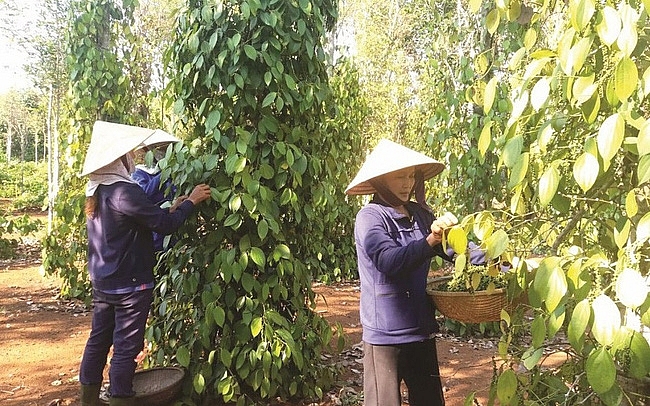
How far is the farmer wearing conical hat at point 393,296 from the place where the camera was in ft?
7.07

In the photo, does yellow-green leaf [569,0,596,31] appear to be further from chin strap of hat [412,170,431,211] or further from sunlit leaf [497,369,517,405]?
chin strap of hat [412,170,431,211]

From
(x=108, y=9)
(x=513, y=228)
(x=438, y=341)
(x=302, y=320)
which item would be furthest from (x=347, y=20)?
(x=513, y=228)

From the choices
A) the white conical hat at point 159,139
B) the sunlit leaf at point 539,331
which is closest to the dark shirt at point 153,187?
the white conical hat at point 159,139

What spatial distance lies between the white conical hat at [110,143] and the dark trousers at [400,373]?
5.20ft

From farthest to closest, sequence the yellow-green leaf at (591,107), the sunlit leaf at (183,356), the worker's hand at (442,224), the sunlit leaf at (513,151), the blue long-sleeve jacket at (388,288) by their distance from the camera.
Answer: the sunlit leaf at (183,356), the blue long-sleeve jacket at (388,288), the worker's hand at (442,224), the sunlit leaf at (513,151), the yellow-green leaf at (591,107)

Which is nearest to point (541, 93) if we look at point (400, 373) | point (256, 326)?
point (400, 373)

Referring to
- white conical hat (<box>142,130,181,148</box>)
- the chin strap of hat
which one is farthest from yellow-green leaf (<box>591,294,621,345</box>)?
white conical hat (<box>142,130,181,148</box>)

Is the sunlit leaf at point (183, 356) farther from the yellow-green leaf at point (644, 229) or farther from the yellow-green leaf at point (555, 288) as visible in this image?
the yellow-green leaf at point (644, 229)

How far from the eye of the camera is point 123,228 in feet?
9.18

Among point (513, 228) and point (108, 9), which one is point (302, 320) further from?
point (108, 9)

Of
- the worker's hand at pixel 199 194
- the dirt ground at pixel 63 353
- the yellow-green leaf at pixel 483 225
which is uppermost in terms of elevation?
the worker's hand at pixel 199 194

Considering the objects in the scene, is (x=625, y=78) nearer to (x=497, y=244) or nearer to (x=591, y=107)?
(x=591, y=107)

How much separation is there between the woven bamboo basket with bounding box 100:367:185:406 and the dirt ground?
0.65m

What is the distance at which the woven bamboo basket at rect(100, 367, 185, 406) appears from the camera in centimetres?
286
